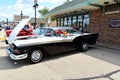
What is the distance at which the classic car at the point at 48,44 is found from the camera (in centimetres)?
664

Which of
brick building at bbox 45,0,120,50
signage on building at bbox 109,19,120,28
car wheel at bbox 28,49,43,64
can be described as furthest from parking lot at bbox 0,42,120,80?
signage on building at bbox 109,19,120,28

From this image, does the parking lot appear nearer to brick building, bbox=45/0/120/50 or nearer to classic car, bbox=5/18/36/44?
classic car, bbox=5/18/36/44

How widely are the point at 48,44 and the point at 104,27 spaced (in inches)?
262

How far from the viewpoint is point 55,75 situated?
17.8ft

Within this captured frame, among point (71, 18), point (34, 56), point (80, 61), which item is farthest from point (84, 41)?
point (71, 18)

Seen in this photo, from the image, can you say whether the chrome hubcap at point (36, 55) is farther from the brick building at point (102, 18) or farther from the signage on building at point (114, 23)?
the signage on building at point (114, 23)

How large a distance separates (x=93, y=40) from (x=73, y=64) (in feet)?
10.9

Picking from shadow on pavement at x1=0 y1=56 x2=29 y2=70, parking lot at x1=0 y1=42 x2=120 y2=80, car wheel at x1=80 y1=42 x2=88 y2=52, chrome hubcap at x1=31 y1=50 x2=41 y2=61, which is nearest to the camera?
parking lot at x1=0 y1=42 x2=120 y2=80

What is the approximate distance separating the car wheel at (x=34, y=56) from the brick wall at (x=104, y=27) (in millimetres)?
6422

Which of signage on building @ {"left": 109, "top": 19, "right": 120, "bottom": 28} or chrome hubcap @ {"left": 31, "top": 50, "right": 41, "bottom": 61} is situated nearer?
chrome hubcap @ {"left": 31, "top": 50, "right": 41, "bottom": 61}

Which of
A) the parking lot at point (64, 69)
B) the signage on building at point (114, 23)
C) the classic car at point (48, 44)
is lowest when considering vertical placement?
the parking lot at point (64, 69)

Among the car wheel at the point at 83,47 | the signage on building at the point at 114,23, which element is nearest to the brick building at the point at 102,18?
the signage on building at the point at 114,23

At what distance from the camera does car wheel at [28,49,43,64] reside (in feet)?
22.3

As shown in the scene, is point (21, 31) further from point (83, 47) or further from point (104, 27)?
point (104, 27)
